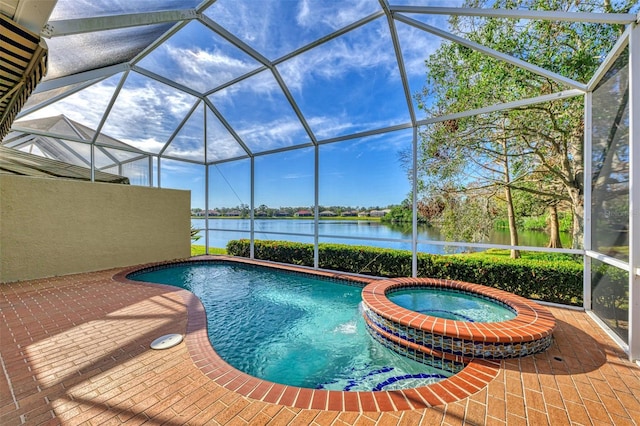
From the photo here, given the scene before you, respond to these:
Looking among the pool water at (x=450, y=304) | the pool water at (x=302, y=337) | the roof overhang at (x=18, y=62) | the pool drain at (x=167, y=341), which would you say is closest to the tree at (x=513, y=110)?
the pool water at (x=450, y=304)

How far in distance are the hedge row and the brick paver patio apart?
116 centimetres

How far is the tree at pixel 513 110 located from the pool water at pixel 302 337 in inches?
187

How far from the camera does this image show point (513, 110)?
20.3 ft

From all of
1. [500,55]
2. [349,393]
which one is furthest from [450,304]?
[500,55]

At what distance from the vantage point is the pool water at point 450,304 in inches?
178

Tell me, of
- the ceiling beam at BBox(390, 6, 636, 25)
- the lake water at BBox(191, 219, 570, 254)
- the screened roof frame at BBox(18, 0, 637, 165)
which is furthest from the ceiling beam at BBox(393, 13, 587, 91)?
the lake water at BBox(191, 219, 570, 254)

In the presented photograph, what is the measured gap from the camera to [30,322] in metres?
4.21

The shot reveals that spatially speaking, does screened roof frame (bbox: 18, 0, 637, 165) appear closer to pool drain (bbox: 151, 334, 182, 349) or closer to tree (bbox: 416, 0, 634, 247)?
tree (bbox: 416, 0, 634, 247)

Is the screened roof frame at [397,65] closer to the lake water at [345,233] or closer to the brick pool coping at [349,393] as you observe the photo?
the lake water at [345,233]

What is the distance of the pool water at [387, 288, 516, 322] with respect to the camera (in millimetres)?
4527

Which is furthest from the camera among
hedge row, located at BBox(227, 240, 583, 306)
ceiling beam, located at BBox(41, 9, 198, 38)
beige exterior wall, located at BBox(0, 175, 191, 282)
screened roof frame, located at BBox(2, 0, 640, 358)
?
beige exterior wall, located at BBox(0, 175, 191, 282)

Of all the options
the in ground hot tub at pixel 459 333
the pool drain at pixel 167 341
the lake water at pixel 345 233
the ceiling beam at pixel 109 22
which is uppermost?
the ceiling beam at pixel 109 22

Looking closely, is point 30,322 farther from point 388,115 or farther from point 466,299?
point 388,115

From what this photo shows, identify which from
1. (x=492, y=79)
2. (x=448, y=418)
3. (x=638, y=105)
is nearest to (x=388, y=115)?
(x=492, y=79)
